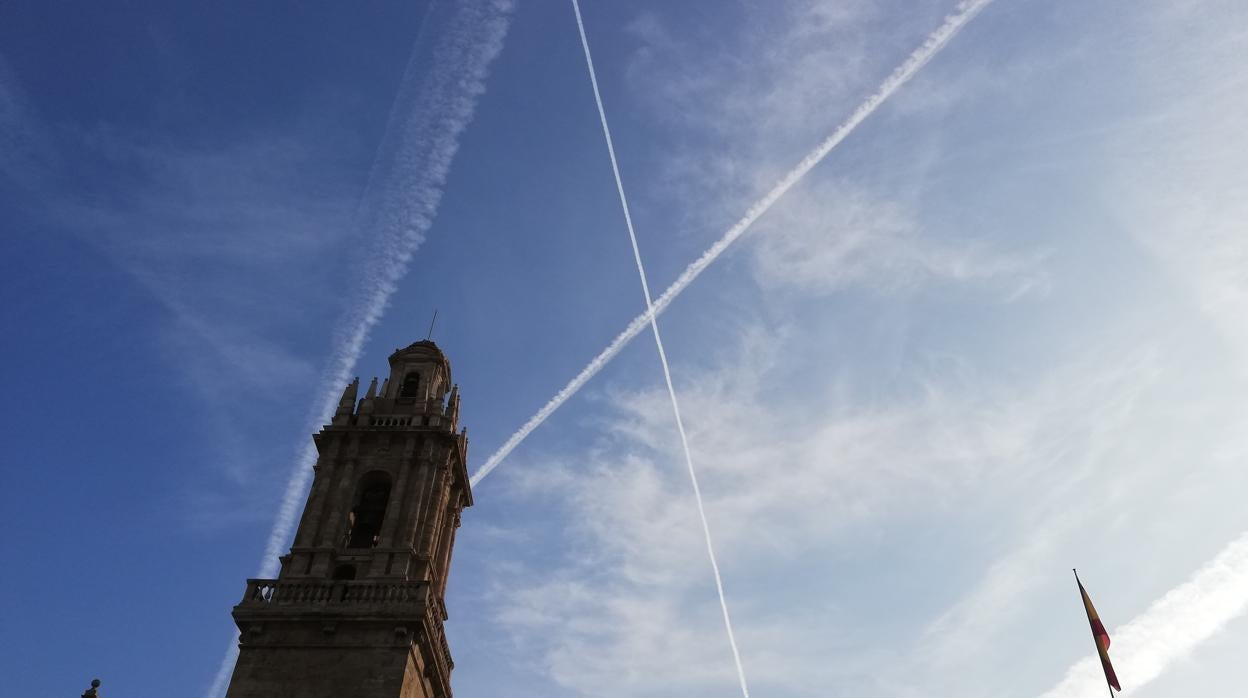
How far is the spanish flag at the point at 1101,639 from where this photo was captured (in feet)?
118

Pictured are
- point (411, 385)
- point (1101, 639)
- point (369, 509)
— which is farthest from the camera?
point (411, 385)

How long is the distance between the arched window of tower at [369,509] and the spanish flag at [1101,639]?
97.0ft

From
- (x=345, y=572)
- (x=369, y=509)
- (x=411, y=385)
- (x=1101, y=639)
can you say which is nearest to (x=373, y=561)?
(x=345, y=572)

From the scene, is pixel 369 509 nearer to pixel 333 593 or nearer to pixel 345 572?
pixel 345 572

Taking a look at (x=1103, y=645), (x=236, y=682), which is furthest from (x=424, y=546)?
(x=1103, y=645)

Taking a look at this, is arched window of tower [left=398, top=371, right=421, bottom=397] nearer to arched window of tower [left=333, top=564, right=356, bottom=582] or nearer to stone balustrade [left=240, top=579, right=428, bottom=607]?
arched window of tower [left=333, top=564, right=356, bottom=582]

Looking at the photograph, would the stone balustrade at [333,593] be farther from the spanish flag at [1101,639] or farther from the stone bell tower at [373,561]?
the spanish flag at [1101,639]

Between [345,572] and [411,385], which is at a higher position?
[411,385]

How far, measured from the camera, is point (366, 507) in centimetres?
4800

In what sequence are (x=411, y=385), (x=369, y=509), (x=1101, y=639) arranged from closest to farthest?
(x=1101, y=639) < (x=369, y=509) < (x=411, y=385)

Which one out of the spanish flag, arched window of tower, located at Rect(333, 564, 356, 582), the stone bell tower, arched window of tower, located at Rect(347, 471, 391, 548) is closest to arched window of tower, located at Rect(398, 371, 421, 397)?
the stone bell tower

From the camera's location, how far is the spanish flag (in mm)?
35875

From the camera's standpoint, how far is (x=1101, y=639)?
37.4m

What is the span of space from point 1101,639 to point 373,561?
93.9 ft
